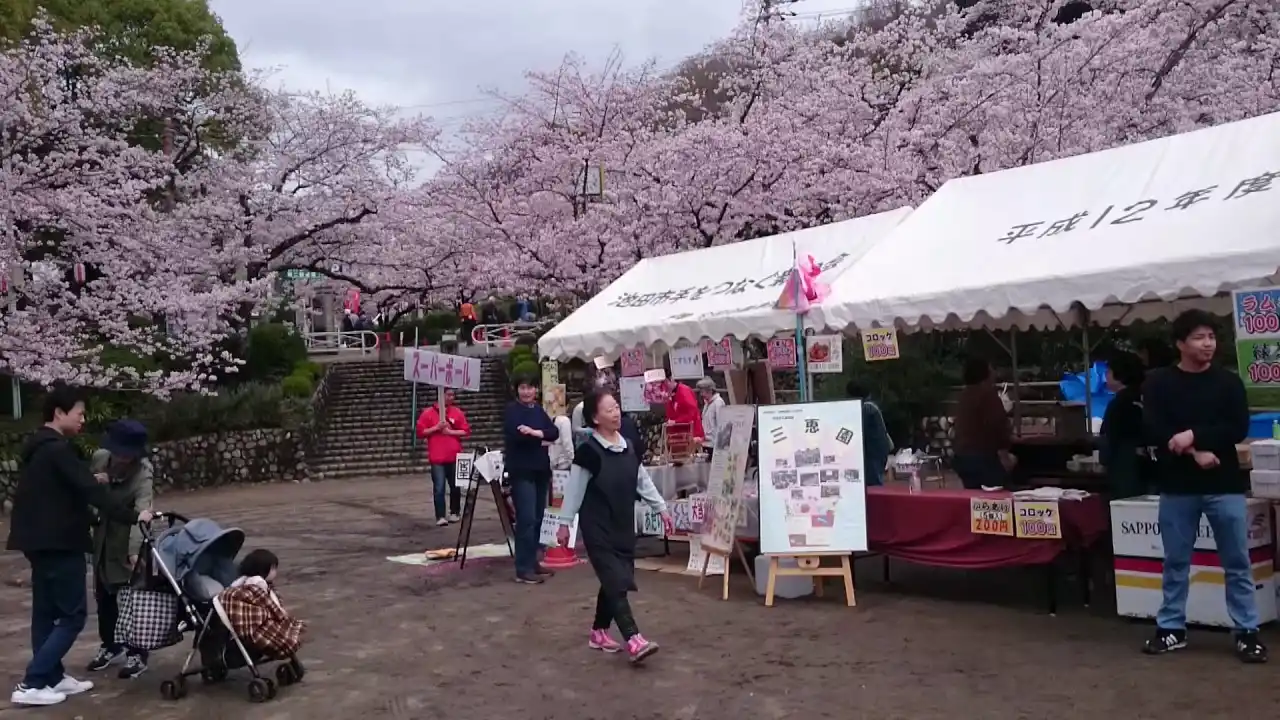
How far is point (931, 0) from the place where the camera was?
26.9 metres

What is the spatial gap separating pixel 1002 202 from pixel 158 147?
21083mm

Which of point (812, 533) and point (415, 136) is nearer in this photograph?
point (812, 533)

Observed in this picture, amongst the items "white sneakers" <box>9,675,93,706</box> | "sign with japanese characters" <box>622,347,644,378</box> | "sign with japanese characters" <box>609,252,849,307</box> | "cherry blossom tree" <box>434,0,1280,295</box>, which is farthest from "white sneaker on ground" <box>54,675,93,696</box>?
"cherry blossom tree" <box>434,0,1280,295</box>

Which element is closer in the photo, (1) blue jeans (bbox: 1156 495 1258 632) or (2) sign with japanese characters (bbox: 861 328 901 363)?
(1) blue jeans (bbox: 1156 495 1258 632)

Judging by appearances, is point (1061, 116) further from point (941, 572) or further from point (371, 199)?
point (371, 199)

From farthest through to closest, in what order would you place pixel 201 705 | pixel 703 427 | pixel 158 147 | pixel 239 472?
pixel 158 147
pixel 239 472
pixel 703 427
pixel 201 705

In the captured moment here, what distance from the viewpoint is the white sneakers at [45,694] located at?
5758mm

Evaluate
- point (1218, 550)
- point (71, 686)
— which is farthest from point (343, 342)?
point (1218, 550)

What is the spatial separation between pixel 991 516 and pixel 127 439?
17.3ft

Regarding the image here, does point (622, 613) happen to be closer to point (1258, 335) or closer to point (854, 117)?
point (1258, 335)

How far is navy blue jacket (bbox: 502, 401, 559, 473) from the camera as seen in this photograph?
29.2 ft

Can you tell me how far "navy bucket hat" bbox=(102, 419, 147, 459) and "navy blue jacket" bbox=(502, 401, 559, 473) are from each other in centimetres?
319

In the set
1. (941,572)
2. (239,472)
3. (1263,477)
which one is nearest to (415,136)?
(239,472)

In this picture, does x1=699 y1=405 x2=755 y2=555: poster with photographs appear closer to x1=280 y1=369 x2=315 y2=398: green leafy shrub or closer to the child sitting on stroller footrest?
the child sitting on stroller footrest
